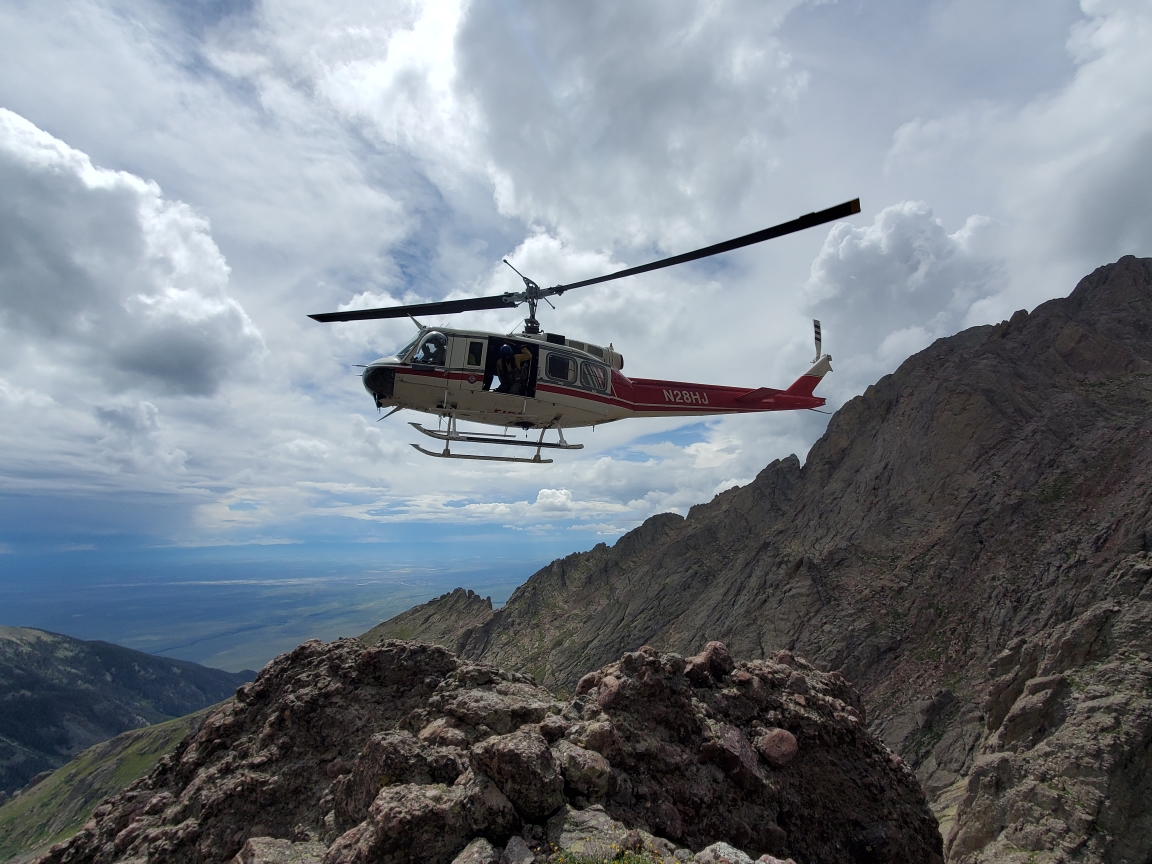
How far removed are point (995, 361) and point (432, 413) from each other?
5503 cm

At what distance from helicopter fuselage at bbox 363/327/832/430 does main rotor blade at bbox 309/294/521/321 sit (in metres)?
0.90

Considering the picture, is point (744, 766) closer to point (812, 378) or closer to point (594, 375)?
point (594, 375)

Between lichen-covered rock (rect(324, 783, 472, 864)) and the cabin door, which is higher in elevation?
the cabin door

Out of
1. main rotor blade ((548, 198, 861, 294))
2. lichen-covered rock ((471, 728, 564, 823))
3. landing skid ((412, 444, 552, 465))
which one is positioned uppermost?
main rotor blade ((548, 198, 861, 294))

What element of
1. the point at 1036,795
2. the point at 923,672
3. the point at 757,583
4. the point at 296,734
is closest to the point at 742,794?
the point at 296,734

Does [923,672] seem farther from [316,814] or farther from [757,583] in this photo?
[316,814]

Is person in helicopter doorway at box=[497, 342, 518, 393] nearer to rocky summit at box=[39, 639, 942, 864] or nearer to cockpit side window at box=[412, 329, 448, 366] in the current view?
cockpit side window at box=[412, 329, 448, 366]

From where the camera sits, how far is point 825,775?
11.3m

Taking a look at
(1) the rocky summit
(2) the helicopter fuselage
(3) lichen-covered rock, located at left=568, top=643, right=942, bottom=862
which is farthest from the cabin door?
(3) lichen-covered rock, located at left=568, top=643, right=942, bottom=862

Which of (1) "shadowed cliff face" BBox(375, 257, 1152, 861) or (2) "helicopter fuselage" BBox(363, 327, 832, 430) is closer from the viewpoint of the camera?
(1) "shadowed cliff face" BBox(375, 257, 1152, 861)

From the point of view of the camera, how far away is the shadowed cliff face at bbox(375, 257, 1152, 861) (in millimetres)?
17469

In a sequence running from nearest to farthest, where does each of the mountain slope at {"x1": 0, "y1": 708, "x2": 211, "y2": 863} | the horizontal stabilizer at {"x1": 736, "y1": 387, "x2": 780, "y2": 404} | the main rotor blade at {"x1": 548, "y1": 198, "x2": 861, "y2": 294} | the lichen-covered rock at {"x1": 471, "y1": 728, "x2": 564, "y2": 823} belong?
the lichen-covered rock at {"x1": 471, "y1": 728, "x2": 564, "y2": 823} < the main rotor blade at {"x1": 548, "y1": 198, "x2": 861, "y2": 294} < the horizontal stabilizer at {"x1": 736, "y1": 387, "x2": 780, "y2": 404} < the mountain slope at {"x1": 0, "y1": 708, "x2": 211, "y2": 863}

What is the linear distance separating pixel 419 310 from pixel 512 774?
13.6 meters

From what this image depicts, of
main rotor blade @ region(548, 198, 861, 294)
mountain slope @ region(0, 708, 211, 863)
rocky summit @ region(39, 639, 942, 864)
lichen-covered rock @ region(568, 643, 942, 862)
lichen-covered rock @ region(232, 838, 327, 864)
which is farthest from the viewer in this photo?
mountain slope @ region(0, 708, 211, 863)
